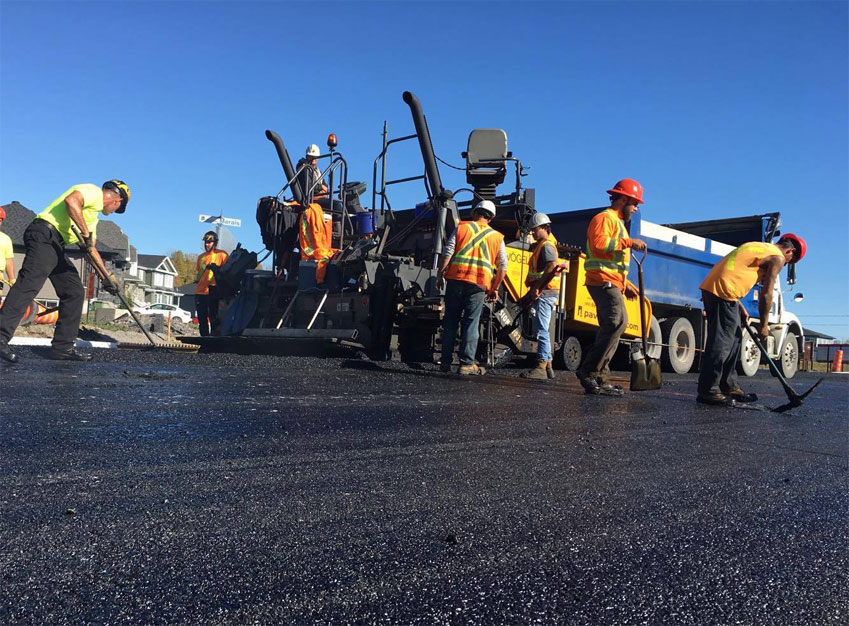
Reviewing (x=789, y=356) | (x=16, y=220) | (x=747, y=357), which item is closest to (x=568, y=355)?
(x=747, y=357)

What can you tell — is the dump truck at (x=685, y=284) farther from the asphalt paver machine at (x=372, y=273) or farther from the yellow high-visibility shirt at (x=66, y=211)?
the yellow high-visibility shirt at (x=66, y=211)

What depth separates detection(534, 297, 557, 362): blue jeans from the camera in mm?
7800

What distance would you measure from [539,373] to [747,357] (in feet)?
22.9

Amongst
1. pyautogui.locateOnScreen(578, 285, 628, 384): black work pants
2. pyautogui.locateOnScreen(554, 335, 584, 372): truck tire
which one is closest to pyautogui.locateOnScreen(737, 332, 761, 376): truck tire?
pyautogui.locateOnScreen(554, 335, 584, 372): truck tire

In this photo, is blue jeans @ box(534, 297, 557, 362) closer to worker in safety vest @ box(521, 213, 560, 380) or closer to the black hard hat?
worker in safety vest @ box(521, 213, 560, 380)

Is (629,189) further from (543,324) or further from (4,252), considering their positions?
(4,252)

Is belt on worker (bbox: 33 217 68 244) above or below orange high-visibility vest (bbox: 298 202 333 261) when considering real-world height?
below

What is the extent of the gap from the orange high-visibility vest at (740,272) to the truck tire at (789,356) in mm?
8868

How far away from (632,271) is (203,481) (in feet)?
32.2

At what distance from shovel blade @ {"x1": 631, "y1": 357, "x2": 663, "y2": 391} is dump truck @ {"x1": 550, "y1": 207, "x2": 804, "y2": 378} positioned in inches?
114

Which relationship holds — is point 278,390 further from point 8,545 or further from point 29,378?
point 8,545

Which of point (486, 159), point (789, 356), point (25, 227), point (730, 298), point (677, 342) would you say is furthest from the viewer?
point (25, 227)

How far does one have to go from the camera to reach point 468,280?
7250 mm

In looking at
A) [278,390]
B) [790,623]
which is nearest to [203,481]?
[790,623]
